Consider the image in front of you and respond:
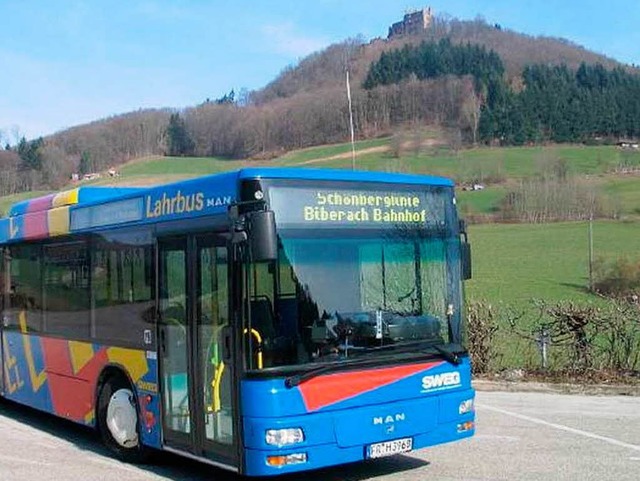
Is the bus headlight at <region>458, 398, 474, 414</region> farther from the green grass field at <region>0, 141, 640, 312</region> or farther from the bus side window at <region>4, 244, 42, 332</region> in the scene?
the green grass field at <region>0, 141, 640, 312</region>

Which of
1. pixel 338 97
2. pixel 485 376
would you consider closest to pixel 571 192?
pixel 338 97

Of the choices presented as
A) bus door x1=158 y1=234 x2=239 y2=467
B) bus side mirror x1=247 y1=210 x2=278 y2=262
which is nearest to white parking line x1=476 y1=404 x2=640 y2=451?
bus door x1=158 y1=234 x2=239 y2=467

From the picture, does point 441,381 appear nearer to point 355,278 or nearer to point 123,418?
point 355,278

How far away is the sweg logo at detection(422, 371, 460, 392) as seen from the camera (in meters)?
6.57

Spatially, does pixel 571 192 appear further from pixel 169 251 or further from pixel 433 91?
pixel 169 251

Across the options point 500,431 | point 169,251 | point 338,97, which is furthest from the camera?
point 338,97

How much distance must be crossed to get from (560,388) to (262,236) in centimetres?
814

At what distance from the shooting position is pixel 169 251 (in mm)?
7059

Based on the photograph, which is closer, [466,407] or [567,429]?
[466,407]

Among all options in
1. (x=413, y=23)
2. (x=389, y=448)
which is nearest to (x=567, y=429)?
(x=389, y=448)

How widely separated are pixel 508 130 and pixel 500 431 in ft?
282

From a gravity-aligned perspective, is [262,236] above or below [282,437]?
above

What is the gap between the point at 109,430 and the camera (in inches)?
315

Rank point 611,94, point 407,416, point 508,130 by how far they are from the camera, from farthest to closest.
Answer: point 611,94 < point 508,130 < point 407,416
